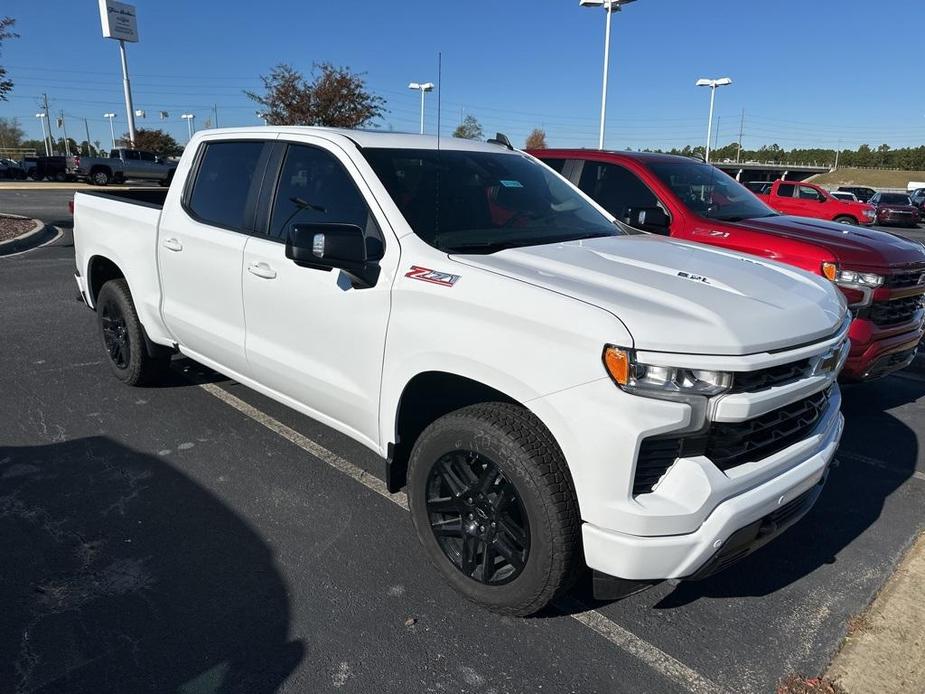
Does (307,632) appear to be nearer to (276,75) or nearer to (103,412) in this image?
(103,412)

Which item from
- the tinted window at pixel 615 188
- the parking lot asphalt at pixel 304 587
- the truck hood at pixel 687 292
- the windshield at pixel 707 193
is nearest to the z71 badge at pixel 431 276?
the truck hood at pixel 687 292

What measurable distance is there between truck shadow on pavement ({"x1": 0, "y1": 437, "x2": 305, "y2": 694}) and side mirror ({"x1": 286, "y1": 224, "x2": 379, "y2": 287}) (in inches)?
55.6

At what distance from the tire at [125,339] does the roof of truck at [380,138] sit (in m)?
1.57

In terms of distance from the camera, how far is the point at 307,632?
2688 millimetres

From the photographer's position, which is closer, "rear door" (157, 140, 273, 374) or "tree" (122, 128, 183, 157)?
"rear door" (157, 140, 273, 374)

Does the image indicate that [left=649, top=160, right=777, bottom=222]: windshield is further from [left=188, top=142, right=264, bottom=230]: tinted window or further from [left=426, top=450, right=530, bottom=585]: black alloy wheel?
[left=426, top=450, right=530, bottom=585]: black alloy wheel

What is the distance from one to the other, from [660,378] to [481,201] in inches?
64.4

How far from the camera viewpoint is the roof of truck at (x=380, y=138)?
11.7 ft

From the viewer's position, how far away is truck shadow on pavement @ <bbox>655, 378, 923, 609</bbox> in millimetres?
3102

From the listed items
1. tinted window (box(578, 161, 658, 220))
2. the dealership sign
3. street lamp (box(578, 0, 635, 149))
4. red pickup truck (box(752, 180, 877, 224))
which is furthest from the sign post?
tinted window (box(578, 161, 658, 220))

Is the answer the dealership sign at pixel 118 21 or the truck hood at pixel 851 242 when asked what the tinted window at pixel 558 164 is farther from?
the dealership sign at pixel 118 21

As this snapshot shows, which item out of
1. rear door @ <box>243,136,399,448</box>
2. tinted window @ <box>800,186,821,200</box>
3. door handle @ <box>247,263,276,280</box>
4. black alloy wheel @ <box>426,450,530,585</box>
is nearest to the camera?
black alloy wheel @ <box>426,450,530,585</box>

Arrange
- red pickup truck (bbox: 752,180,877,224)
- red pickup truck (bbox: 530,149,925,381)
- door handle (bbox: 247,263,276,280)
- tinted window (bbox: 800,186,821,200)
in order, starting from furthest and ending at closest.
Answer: tinted window (bbox: 800,186,821,200), red pickup truck (bbox: 752,180,877,224), red pickup truck (bbox: 530,149,925,381), door handle (bbox: 247,263,276,280)

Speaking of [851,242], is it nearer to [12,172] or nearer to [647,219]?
[647,219]
